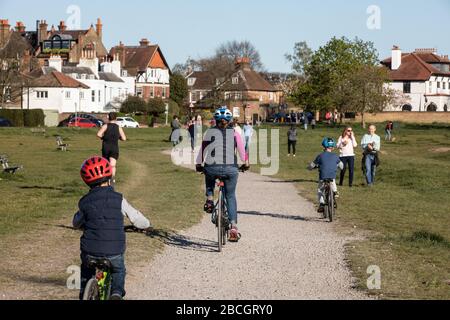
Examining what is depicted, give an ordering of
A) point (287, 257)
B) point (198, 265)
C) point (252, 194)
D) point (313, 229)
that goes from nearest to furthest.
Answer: point (198, 265), point (287, 257), point (313, 229), point (252, 194)

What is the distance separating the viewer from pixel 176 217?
17125mm

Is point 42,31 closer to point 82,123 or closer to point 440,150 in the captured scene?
point 82,123

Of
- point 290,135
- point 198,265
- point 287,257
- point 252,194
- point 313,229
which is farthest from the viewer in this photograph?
point 290,135

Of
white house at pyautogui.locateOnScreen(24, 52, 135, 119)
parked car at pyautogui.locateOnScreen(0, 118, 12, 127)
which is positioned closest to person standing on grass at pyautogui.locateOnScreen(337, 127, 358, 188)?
parked car at pyautogui.locateOnScreen(0, 118, 12, 127)

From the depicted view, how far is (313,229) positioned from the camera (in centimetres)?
1595

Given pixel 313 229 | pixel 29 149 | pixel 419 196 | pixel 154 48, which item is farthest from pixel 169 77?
pixel 313 229

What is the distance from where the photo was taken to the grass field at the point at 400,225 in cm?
1077

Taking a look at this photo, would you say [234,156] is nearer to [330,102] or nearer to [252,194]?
[252,194]

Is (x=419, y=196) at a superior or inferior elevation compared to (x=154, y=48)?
inferior

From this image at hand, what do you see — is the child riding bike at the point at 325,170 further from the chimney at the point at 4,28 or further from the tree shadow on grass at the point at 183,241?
the chimney at the point at 4,28

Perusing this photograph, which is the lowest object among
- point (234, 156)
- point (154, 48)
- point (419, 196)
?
point (419, 196)

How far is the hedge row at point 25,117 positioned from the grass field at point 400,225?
47.2 metres
